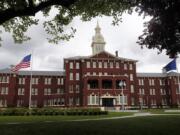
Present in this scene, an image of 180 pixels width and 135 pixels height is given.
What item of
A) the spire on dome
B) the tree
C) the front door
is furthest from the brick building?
the tree

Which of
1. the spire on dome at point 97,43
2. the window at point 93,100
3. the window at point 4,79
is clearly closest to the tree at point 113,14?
the window at point 93,100

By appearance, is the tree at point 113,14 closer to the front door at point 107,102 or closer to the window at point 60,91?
the front door at point 107,102

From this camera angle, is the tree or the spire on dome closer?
the tree

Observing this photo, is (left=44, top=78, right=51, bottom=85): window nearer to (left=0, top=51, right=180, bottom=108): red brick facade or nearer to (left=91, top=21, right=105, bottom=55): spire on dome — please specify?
(left=0, top=51, right=180, bottom=108): red brick facade

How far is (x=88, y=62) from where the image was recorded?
67.7 meters

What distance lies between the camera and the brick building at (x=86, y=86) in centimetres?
6134

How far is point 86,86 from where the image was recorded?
61.4 meters

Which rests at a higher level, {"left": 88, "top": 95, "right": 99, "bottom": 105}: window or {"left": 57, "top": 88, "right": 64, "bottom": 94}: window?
{"left": 57, "top": 88, "right": 64, "bottom": 94}: window

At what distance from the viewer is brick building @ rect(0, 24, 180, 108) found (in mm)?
61344

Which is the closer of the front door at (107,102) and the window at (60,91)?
the front door at (107,102)

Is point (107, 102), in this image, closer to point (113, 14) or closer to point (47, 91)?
point (47, 91)

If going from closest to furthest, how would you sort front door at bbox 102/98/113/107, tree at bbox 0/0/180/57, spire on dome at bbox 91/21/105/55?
tree at bbox 0/0/180/57
front door at bbox 102/98/113/107
spire on dome at bbox 91/21/105/55

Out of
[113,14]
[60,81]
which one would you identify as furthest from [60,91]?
[113,14]

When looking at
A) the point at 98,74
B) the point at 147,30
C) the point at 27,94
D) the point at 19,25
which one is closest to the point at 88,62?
the point at 98,74
